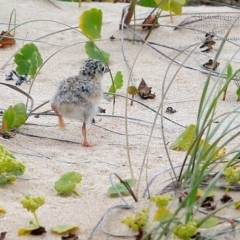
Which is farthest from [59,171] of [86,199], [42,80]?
[42,80]

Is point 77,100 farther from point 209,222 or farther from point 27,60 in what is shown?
point 209,222

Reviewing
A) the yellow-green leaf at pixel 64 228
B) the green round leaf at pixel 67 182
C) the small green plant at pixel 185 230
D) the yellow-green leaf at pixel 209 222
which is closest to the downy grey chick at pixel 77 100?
the green round leaf at pixel 67 182

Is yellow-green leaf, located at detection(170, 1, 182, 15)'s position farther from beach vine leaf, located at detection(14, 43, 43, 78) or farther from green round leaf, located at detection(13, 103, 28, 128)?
green round leaf, located at detection(13, 103, 28, 128)

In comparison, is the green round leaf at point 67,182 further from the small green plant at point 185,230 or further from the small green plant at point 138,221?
the small green plant at point 185,230

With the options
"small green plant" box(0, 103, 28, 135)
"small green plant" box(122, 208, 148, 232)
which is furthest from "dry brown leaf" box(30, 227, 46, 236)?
"small green plant" box(0, 103, 28, 135)

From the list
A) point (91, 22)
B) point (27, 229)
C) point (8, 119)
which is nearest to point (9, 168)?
point (27, 229)

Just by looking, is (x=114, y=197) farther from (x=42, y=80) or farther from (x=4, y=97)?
(x=42, y=80)
